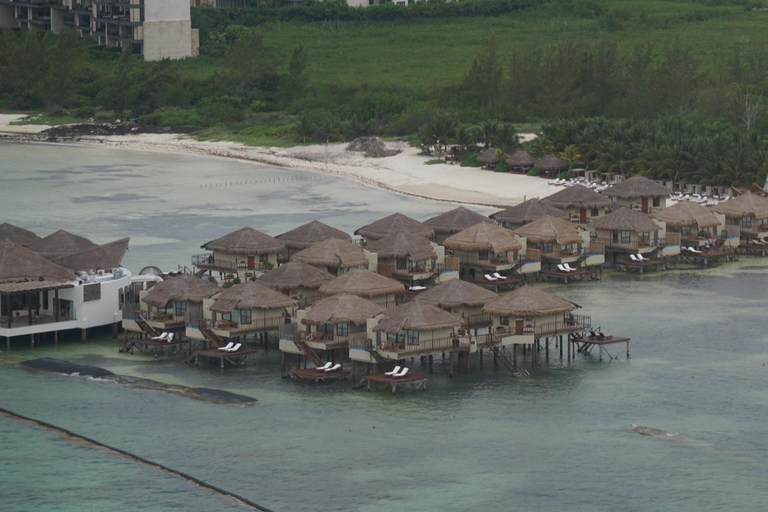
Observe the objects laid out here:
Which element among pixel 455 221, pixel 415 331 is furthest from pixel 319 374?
pixel 455 221

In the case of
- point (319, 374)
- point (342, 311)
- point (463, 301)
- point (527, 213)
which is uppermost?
point (527, 213)

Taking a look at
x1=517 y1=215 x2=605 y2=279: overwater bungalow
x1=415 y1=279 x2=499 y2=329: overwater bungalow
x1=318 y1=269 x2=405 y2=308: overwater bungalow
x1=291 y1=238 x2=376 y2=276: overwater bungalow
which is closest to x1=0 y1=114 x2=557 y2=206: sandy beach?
x1=517 y1=215 x2=605 y2=279: overwater bungalow

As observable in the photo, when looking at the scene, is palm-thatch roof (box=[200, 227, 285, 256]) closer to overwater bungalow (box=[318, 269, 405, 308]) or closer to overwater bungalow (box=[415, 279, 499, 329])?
overwater bungalow (box=[318, 269, 405, 308])

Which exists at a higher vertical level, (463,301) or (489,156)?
(489,156)

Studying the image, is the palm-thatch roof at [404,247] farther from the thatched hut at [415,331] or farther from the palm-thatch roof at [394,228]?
the thatched hut at [415,331]

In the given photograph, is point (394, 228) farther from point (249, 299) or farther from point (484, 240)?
point (249, 299)

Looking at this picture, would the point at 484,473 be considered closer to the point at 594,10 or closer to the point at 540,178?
the point at 540,178

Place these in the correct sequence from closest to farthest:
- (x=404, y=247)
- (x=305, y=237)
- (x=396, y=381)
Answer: (x=396, y=381), (x=404, y=247), (x=305, y=237)
